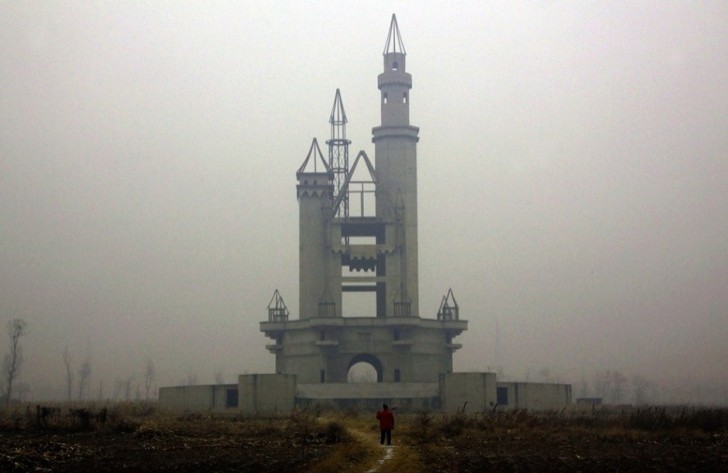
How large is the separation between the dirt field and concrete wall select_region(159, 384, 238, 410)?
2860cm

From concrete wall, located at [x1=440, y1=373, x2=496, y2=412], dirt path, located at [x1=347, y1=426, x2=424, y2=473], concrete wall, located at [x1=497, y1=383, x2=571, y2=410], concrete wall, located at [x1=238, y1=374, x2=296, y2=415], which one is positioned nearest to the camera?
dirt path, located at [x1=347, y1=426, x2=424, y2=473]

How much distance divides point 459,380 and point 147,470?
49.8 meters

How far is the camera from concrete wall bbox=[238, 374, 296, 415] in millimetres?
73312

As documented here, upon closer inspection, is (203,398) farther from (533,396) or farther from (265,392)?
(533,396)

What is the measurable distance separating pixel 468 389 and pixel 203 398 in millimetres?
18746

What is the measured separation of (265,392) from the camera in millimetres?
73625

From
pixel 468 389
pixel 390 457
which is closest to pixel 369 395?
pixel 468 389

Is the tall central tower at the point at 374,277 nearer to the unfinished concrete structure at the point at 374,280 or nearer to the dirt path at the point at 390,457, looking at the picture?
the unfinished concrete structure at the point at 374,280

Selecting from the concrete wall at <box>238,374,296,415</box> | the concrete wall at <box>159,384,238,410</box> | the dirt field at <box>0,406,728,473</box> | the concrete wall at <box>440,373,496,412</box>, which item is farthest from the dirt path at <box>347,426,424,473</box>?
the concrete wall at <box>159,384,238,410</box>

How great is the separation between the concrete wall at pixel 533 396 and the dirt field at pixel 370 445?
29945 millimetres

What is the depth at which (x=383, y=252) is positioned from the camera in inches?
3312

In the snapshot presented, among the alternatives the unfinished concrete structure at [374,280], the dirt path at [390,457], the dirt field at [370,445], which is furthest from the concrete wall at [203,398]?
the dirt path at [390,457]

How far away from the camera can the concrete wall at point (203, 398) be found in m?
75.5

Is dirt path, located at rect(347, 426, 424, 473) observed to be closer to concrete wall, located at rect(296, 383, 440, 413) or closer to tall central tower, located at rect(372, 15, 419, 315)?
concrete wall, located at rect(296, 383, 440, 413)
